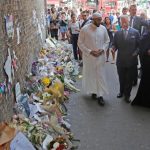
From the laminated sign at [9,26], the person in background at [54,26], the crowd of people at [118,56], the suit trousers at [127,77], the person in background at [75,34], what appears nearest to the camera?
the laminated sign at [9,26]

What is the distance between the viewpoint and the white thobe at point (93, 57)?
7.54m

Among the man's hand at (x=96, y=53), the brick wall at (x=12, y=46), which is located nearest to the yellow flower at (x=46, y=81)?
the brick wall at (x=12, y=46)

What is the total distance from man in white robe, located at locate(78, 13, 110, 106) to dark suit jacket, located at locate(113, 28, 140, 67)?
279 millimetres

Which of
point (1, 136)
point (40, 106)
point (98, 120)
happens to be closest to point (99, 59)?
point (98, 120)

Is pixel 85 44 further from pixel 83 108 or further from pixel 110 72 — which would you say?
pixel 110 72

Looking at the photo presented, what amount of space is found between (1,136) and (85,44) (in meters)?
4.06

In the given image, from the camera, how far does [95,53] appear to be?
7473 mm

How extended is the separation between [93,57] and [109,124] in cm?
173

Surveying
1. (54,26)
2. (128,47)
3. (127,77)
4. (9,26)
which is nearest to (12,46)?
(9,26)

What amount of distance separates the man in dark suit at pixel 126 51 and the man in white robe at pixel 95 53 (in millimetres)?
305

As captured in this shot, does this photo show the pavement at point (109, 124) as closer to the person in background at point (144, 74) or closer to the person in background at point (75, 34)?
the person in background at point (144, 74)

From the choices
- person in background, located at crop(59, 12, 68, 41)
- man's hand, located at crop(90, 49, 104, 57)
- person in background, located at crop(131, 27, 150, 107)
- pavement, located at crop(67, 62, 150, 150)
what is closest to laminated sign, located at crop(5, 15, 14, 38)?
pavement, located at crop(67, 62, 150, 150)

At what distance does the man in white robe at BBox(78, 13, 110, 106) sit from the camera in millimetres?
7520

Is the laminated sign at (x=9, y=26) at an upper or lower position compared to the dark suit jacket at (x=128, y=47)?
upper
